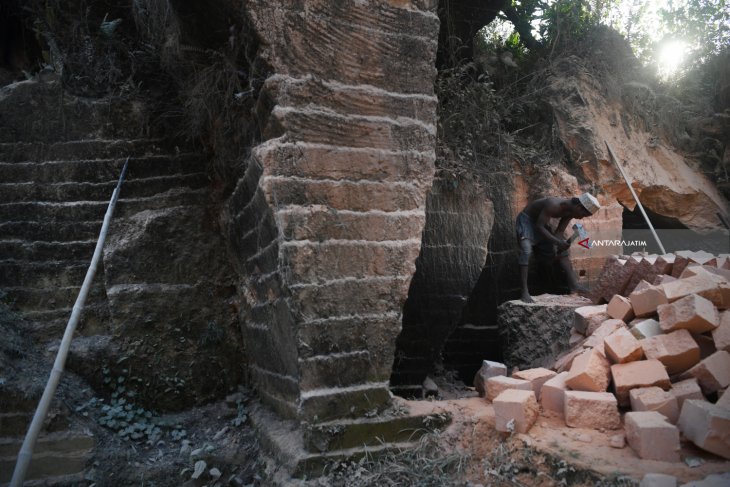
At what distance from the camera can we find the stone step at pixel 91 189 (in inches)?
159

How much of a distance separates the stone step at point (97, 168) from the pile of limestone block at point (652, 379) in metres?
2.83

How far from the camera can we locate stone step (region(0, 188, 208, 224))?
4.01 meters

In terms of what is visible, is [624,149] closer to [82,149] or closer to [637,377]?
[637,377]

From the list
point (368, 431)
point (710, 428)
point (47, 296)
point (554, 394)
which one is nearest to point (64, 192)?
point (47, 296)

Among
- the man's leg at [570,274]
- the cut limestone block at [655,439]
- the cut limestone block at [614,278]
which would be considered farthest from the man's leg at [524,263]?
the cut limestone block at [655,439]

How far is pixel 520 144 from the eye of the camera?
6.78 metres

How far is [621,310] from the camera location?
3.45 meters

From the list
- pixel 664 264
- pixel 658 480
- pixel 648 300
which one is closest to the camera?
pixel 658 480

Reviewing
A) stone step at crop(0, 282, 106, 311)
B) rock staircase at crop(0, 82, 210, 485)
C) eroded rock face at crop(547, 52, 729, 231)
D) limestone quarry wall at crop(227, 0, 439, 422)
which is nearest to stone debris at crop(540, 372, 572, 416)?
limestone quarry wall at crop(227, 0, 439, 422)

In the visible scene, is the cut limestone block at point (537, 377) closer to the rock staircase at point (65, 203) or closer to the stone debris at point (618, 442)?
the stone debris at point (618, 442)

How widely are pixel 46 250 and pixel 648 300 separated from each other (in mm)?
4101

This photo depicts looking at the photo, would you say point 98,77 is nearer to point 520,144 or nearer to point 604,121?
point 520,144

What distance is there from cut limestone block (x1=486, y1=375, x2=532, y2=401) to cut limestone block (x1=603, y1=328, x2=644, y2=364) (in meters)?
0.48

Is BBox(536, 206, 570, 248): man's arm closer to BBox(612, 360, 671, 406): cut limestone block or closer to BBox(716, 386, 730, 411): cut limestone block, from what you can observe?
BBox(612, 360, 671, 406): cut limestone block
